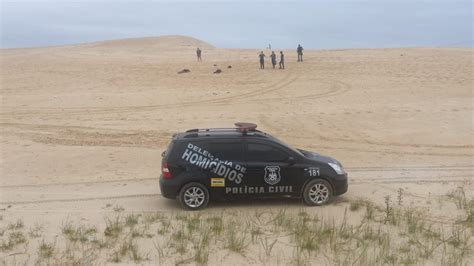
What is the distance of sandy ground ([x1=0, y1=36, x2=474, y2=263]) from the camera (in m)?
13.2

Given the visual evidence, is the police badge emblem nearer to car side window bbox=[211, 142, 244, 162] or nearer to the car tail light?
car side window bbox=[211, 142, 244, 162]

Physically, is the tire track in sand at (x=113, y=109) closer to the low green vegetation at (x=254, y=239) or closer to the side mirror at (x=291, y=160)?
the side mirror at (x=291, y=160)

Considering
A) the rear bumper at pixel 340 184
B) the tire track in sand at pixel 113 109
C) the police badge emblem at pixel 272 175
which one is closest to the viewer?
the police badge emblem at pixel 272 175

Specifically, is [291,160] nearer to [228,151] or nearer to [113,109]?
[228,151]

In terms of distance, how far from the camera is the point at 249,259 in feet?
29.0

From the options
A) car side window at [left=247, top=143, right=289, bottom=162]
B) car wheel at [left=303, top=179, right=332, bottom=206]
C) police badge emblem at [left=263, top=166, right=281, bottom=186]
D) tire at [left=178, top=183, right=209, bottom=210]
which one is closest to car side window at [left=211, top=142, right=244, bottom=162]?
car side window at [left=247, top=143, right=289, bottom=162]

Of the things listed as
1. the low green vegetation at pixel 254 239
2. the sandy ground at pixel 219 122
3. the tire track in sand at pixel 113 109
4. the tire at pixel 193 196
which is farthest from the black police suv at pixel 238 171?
the tire track in sand at pixel 113 109

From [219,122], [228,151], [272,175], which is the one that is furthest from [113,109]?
[272,175]

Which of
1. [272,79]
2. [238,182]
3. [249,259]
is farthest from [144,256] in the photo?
[272,79]

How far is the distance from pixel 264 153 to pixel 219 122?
10.3 metres

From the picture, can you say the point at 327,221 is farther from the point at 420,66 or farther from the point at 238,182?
the point at 420,66

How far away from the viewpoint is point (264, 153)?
11.8 meters

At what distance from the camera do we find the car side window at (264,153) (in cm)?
1181

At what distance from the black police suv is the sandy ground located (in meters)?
0.38
